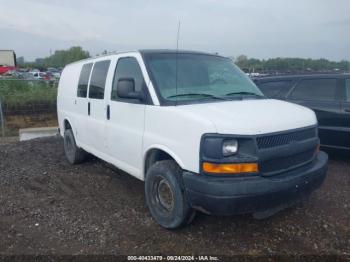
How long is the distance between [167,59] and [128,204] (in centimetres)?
198

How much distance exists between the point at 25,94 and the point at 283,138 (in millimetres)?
12758

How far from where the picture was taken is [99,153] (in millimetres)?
5359

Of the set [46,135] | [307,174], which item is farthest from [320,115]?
[46,135]

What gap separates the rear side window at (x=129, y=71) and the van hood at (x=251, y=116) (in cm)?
Result: 84

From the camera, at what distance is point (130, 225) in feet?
13.4

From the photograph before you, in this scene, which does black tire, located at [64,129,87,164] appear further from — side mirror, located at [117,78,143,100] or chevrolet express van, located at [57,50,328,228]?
side mirror, located at [117,78,143,100]

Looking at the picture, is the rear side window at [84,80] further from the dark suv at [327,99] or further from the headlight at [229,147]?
the dark suv at [327,99]

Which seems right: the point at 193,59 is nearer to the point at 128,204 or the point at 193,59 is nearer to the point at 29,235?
the point at 128,204

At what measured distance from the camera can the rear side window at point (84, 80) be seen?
581 centimetres

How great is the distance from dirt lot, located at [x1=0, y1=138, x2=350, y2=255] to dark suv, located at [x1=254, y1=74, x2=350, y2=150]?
2.55ft

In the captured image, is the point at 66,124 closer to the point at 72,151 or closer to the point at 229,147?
the point at 72,151

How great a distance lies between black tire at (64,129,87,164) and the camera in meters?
6.50

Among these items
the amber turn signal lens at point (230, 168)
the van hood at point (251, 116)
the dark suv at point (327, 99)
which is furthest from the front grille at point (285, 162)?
the dark suv at point (327, 99)

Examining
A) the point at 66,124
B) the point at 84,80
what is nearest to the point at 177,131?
the point at 84,80
